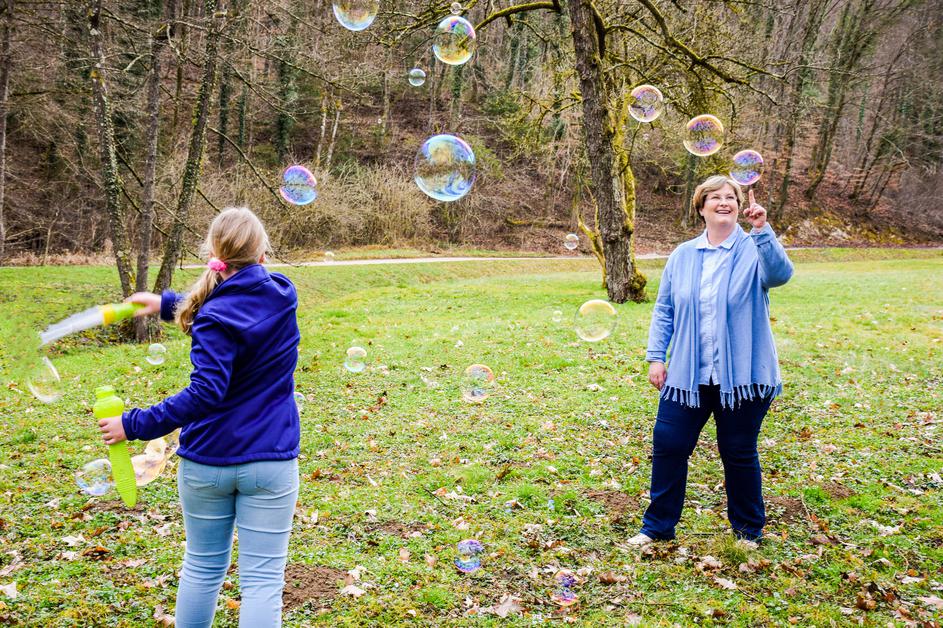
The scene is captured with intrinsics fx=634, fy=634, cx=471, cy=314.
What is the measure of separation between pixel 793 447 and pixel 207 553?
5.46 m

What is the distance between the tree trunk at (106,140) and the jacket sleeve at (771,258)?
10.9 meters

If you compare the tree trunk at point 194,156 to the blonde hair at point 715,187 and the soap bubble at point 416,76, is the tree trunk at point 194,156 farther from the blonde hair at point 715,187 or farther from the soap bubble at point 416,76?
the blonde hair at point 715,187

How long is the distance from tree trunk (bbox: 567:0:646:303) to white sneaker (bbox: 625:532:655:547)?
421 inches

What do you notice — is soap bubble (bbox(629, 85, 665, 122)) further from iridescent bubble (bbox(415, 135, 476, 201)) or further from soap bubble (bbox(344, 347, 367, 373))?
soap bubble (bbox(344, 347, 367, 373))

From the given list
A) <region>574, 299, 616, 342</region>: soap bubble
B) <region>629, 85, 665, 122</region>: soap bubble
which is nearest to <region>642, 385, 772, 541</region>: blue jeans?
<region>574, 299, 616, 342</region>: soap bubble

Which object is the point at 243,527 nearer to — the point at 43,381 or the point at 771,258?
the point at 43,381

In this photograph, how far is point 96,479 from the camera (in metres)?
4.22

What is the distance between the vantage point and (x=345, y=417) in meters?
7.24

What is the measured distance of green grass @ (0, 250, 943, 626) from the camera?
381 cm

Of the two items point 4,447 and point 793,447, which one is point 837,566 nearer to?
point 793,447

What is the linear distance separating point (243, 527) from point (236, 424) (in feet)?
1.46

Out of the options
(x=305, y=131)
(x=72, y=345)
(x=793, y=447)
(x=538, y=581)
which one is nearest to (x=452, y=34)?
(x=793, y=447)

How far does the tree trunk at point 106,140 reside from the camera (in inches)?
421

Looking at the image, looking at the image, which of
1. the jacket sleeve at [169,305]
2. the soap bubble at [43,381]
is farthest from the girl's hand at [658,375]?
the soap bubble at [43,381]
